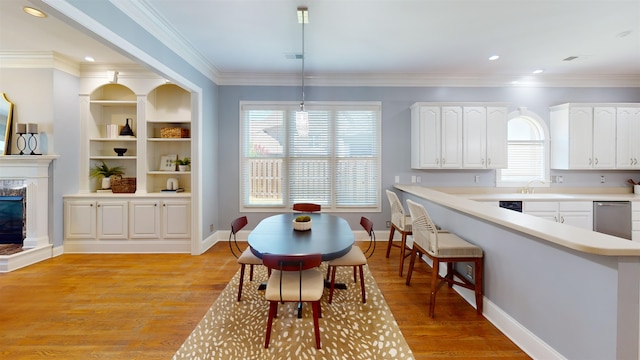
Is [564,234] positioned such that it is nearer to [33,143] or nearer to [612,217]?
[612,217]

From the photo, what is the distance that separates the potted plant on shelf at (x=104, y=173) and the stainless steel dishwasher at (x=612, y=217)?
23.4ft

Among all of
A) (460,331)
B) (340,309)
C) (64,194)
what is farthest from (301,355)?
(64,194)

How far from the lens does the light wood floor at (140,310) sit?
1.94 metres

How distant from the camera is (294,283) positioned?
1943 mm

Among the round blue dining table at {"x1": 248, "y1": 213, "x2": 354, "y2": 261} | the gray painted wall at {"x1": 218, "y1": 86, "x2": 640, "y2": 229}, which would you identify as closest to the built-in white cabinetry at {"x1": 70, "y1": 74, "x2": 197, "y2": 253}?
the gray painted wall at {"x1": 218, "y1": 86, "x2": 640, "y2": 229}

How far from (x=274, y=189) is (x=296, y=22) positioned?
8.57 feet

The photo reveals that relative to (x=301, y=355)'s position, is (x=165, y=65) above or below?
above

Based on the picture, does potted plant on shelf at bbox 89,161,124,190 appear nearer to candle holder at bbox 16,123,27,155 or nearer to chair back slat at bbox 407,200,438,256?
candle holder at bbox 16,123,27,155

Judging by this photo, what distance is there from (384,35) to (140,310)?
3805 mm

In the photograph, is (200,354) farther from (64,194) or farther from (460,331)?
(64,194)

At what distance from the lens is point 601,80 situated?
14.8 ft

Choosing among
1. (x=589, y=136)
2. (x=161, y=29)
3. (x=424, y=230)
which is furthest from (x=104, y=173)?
(x=589, y=136)

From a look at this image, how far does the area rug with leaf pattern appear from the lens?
6.19 ft

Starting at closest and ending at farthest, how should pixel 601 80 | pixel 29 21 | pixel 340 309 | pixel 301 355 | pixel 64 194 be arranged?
pixel 301 355
pixel 340 309
pixel 29 21
pixel 64 194
pixel 601 80
